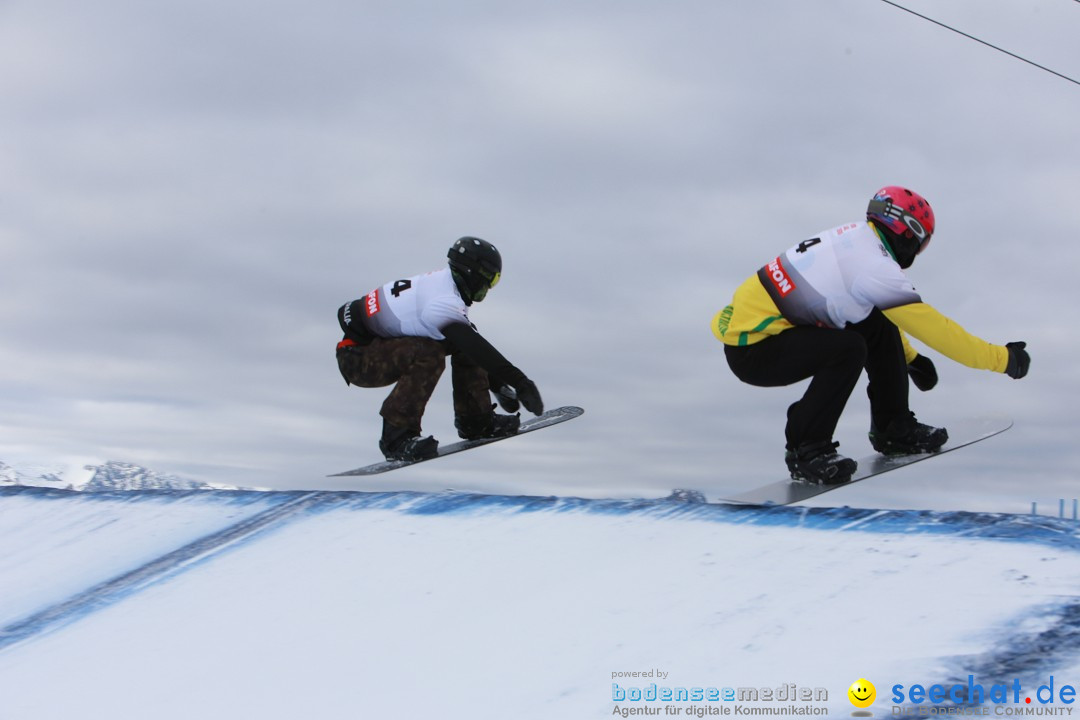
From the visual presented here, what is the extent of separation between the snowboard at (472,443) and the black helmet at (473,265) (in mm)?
1002

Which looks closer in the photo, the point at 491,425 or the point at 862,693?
the point at 862,693

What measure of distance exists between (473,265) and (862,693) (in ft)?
14.5

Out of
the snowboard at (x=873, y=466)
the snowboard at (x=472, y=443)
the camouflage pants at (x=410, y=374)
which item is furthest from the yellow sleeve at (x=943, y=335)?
the camouflage pants at (x=410, y=374)

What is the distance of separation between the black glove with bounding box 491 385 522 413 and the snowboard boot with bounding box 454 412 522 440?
Answer: 0.44 feet

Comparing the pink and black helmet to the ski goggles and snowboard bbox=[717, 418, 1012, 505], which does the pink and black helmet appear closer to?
the ski goggles

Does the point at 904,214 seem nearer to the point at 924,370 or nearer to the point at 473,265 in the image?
the point at 924,370

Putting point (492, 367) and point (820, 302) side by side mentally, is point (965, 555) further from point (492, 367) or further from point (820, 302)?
point (492, 367)

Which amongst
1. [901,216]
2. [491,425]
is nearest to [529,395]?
[491,425]

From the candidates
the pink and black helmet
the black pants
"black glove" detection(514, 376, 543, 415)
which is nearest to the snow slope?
the black pants

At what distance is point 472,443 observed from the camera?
694 cm

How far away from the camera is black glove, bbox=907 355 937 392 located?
18.8 feet

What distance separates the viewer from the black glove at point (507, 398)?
6.68 m

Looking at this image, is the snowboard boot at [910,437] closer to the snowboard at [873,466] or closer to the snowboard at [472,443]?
the snowboard at [873,466]

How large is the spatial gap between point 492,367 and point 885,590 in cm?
337
